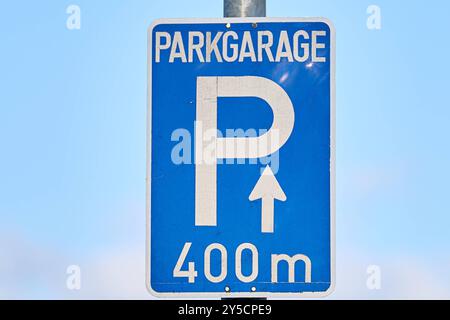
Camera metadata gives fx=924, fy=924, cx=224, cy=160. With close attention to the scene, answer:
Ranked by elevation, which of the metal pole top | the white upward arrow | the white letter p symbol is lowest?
the white upward arrow

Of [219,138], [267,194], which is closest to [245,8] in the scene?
[219,138]

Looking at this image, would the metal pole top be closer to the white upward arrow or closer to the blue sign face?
the blue sign face

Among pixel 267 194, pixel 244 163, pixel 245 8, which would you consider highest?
pixel 245 8

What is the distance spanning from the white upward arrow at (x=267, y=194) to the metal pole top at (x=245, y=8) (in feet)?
1.87

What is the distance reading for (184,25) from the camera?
335 cm

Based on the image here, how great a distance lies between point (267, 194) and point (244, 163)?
0.14m

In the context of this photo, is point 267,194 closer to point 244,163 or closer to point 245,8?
point 244,163

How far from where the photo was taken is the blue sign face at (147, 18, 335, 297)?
126 inches

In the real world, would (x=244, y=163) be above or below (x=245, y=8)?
below

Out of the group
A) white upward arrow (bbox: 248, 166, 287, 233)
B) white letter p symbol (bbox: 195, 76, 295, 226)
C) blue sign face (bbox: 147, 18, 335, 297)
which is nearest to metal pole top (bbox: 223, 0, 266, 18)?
blue sign face (bbox: 147, 18, 335, 297)

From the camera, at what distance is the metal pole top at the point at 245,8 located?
3.34 m

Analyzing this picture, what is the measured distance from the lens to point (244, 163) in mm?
3217

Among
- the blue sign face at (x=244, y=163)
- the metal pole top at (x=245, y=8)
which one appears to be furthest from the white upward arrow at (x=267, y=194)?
the metal pole top at (x=245, y=8)
